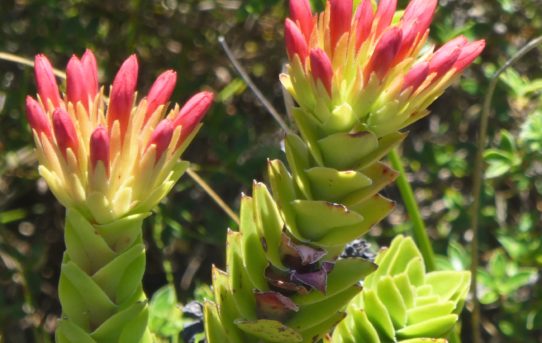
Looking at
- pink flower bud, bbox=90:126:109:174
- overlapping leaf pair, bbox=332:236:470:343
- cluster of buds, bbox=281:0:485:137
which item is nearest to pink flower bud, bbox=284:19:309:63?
cluster of buds, bbox=281:0:485:137

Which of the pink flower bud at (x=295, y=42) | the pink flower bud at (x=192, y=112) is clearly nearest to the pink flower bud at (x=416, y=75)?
the pink flower bud at (x=295, y=42)

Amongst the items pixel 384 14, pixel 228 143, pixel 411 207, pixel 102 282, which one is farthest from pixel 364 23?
pixel 228 143

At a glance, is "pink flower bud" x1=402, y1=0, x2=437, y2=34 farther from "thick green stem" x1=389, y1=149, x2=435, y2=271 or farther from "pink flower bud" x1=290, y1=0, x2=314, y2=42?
"thick green stem" x1=389, y1=149, x2=435, y2=271

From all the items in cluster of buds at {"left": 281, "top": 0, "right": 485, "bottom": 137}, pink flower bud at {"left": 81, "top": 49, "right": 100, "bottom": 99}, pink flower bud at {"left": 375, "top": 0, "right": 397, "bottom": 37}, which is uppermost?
pink flower bud at {"left": 375, "top": 0, "right": 397, "bottom": 37}

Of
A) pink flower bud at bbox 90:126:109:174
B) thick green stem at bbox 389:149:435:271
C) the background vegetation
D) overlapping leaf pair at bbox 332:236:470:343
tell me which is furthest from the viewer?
the background vegetation

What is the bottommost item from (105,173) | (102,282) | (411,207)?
(411,207)

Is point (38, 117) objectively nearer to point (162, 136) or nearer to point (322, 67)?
point (162, 136)
